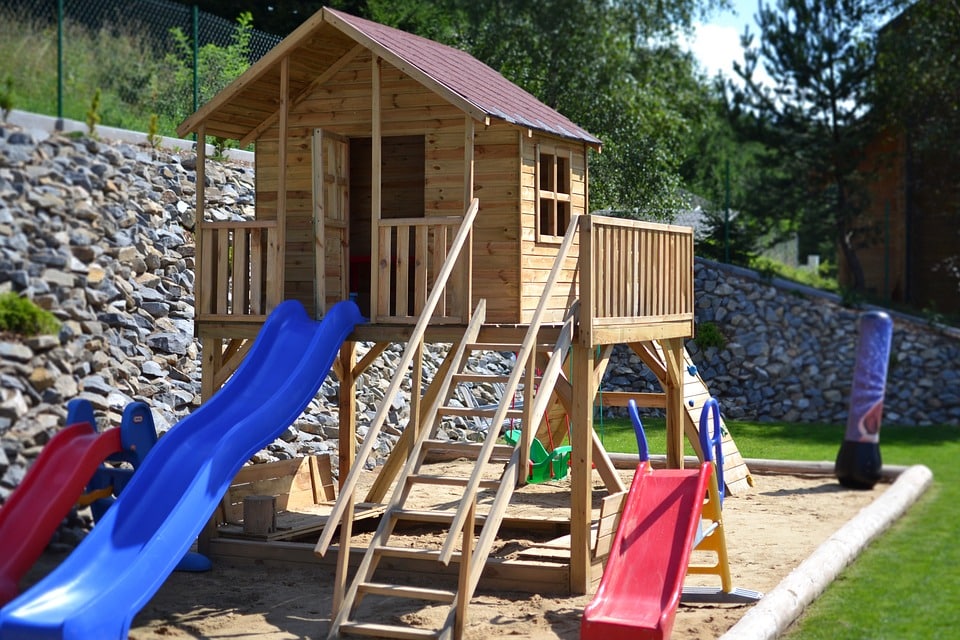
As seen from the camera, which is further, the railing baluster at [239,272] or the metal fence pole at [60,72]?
the metal fence pole at [60,72]

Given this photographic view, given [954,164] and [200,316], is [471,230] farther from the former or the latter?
[954,164]

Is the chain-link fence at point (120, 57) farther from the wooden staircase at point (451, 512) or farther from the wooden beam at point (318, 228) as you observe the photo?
the wooden staircase at point (451, 512)

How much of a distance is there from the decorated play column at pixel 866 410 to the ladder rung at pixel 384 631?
8.24 meters

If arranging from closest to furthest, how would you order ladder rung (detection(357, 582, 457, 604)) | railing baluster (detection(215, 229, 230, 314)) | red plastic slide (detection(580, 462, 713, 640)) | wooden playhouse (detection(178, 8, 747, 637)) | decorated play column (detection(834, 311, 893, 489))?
red plastic slide (detection(580, 462, 713, 640)), ladder rung (detection(357, 582, 457, 604)), wooden playhouse (detection(178, 8, 747, 637)), railing baluster (detection(215, 229, 230, 314)), decorated play column (detection(834, 311, 893, 489))

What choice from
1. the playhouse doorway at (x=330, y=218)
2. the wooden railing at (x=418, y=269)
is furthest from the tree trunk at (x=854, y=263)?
the wooden railing at (x=418, y=269)

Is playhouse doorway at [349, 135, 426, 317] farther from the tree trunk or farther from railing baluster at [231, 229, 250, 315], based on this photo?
the tree trunk

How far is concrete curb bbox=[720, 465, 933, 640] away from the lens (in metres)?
7.40

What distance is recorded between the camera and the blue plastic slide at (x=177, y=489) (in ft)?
22.9

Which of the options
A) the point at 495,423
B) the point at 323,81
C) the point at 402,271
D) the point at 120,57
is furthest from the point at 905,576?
the point at 120,57

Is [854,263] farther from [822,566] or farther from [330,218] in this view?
[330,218]

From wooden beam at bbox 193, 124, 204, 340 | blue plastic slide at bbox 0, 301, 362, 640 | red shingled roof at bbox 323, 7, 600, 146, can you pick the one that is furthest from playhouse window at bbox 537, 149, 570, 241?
wooden beam at bbox 193, 124, 204, 340

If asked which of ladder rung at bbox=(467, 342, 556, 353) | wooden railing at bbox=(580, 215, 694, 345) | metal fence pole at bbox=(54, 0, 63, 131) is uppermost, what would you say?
metal fence pole at bbox=(54, 0, 63, 131)

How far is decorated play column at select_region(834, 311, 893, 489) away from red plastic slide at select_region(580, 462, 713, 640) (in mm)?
6352

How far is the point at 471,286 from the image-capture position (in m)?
9.67
